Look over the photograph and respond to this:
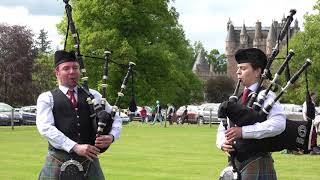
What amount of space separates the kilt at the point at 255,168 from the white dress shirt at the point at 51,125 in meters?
1.27

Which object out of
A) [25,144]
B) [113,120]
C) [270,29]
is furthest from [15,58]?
[270,29]

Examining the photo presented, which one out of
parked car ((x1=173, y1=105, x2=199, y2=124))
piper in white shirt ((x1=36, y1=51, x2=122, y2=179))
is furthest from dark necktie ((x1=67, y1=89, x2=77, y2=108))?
parked car ((x1=173, y1=105, x2=199, y2=124))

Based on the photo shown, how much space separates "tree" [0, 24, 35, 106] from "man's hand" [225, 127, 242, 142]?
58035 mm

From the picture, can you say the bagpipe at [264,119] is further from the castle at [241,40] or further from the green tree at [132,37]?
the castle at [241,40]

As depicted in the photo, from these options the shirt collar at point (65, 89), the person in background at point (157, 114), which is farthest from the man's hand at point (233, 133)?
the person in background at point (157, 114)

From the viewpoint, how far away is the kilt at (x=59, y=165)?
6367mm

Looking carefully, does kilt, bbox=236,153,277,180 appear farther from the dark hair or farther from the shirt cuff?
the dark hair

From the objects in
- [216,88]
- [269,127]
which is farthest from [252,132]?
[216,88]

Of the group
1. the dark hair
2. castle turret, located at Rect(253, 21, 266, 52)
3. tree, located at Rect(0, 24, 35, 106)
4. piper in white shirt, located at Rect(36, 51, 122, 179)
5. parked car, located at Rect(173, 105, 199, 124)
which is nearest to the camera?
piper in white shirt, located at Rect(36, 51, 122, 179)

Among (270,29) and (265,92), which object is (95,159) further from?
(270,29)

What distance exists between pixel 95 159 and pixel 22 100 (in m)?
59.1

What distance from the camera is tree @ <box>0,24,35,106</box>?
205 feet

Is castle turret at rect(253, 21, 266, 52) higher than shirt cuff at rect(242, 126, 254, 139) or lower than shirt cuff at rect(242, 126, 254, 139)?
higher

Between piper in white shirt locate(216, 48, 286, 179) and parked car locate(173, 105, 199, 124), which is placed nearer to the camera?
piper in white shirt locate(216, 48, 286, 179)
